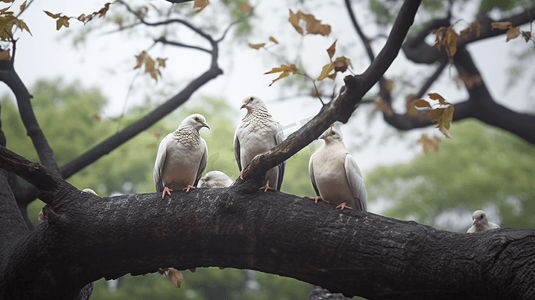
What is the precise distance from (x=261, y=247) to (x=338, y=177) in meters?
0.76

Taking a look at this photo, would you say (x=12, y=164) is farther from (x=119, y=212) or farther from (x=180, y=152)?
(x=180, y=152)

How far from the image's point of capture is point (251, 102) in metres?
3.06

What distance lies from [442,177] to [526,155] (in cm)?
184

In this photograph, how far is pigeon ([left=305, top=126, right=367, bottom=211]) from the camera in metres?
2.69

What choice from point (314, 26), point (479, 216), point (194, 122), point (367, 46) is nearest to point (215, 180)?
point (194, 122)

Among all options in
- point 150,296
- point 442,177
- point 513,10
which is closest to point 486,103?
point 513,10

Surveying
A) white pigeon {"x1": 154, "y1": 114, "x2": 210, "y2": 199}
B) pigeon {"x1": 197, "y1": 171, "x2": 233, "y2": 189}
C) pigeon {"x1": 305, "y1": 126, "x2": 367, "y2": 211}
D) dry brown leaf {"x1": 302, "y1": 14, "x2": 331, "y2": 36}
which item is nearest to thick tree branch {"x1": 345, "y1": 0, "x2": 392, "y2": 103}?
dry brown leaf {"x1": 302, "y1": 14, "x2": 331, "y2": 36}

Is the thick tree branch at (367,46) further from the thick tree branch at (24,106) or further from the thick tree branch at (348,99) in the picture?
the thick tree branch at (24,106)

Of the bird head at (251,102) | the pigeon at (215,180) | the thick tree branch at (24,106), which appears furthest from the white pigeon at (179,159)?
the thick tree branch at (24,106)

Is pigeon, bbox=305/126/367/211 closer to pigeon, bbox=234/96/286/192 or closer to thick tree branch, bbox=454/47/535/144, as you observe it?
pigeon, bbox=234/96/286/192

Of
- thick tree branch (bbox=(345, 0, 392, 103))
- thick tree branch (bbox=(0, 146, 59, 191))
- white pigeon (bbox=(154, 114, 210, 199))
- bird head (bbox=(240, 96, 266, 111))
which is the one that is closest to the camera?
thick tree branch (bbox=(0, 146, 59, 191))

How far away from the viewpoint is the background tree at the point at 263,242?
197 centimetres

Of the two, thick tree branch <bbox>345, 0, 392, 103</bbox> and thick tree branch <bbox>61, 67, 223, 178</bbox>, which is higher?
thick tree branch <bbox>345, 0, 392, 103</bbox>

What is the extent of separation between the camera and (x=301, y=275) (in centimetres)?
225
